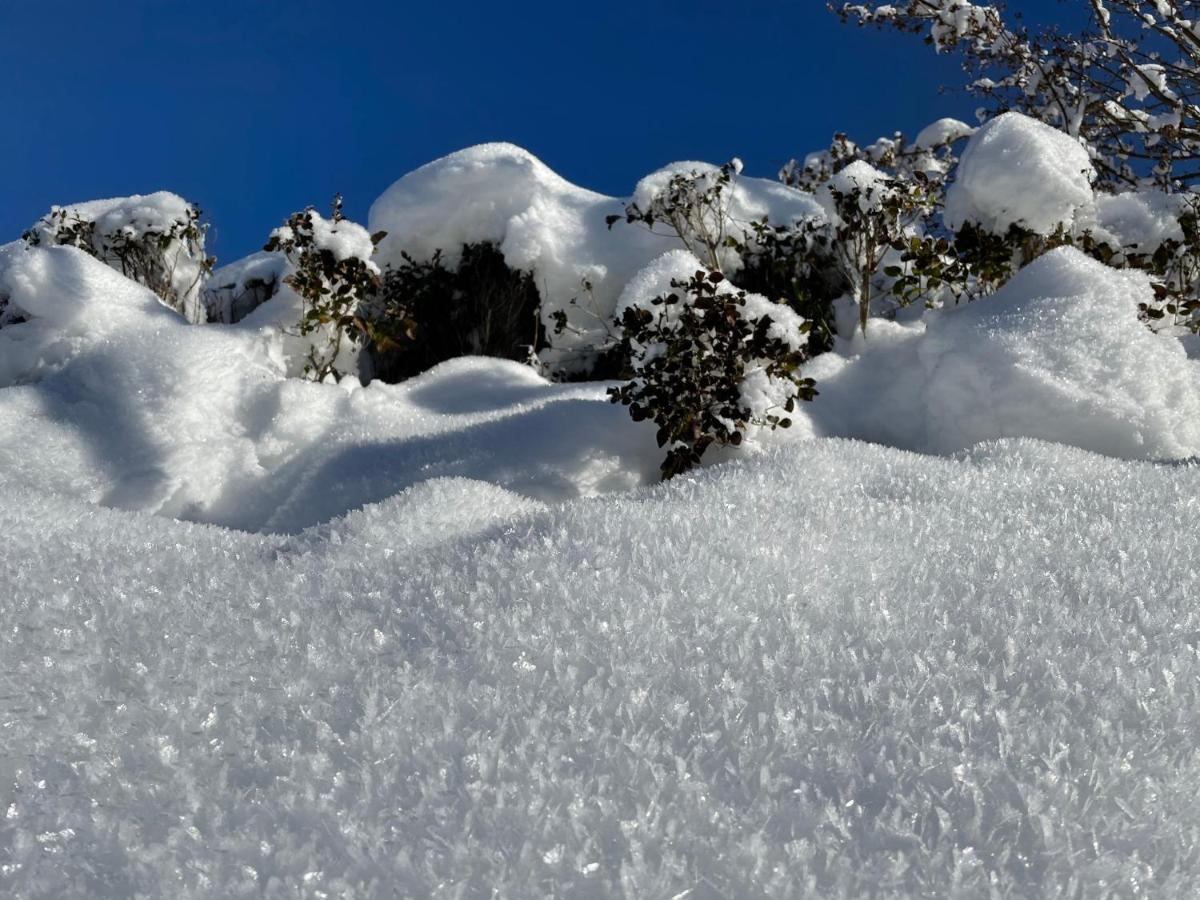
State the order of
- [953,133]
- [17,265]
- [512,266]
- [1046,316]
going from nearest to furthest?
[1046,316] → [17,265] → [512,266] → [953,133]

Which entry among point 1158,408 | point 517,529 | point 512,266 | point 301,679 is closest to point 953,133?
point 512,266

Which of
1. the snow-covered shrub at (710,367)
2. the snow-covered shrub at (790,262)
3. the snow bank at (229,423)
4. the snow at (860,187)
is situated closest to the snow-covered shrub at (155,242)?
the snow bank at (229,423)

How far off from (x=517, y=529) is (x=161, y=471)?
1849 millimetres

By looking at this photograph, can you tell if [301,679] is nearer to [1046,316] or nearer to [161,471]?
[161,471]

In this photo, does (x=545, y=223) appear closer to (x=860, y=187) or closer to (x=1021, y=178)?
(x=860, y=187)

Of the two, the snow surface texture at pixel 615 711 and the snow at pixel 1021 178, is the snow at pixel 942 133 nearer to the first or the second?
the snow at pixel 1021 178

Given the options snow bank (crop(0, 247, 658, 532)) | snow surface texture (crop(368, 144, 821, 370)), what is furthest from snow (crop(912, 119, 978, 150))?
snow bank (crop(0, 247, 658, 532))

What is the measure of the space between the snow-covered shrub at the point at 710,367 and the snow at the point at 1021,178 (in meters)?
1.92

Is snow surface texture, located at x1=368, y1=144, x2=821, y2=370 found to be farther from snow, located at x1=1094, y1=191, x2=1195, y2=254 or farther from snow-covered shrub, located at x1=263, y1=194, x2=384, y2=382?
snow, located at x1=1094, y1=191, x2=1195, y2=254

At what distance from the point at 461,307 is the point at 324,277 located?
170cm

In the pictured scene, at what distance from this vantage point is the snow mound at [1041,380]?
118 inches

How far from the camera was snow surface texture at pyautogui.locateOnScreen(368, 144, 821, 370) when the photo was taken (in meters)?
5.29

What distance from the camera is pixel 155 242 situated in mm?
4828

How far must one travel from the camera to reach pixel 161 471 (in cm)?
296
